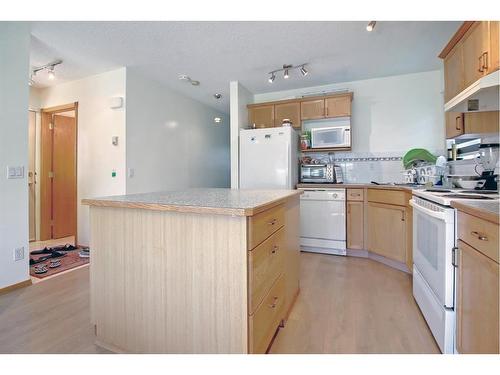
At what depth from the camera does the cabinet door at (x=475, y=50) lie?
1622 mm

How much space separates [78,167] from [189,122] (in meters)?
1.82

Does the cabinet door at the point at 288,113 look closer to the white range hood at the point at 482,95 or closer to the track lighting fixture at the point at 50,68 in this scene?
the white range hood at the point at 482,95

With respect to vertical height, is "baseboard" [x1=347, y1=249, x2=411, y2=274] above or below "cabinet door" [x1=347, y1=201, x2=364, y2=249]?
below

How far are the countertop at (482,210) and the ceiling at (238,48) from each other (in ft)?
6.06

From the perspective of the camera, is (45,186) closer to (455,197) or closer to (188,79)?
(188,79)

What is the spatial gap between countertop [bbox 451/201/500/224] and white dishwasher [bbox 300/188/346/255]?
181 cm

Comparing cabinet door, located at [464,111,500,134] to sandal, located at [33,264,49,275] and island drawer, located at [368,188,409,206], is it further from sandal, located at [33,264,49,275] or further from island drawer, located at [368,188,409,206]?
sandal, located at [33,264,49,275]

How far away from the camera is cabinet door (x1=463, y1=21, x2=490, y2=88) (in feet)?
5.32

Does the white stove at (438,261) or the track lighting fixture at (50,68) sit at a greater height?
the track lighting fixture at (50,68)

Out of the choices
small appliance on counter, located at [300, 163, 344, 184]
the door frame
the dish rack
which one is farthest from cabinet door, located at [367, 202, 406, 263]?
the door frame

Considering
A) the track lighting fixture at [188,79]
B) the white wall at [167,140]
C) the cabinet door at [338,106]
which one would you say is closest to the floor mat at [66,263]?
the white wall at [167,140]

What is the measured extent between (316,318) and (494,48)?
6.74ft

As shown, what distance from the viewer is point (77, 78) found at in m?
3.42
